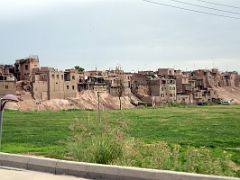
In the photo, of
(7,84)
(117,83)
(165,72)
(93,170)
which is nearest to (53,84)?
(7,84)

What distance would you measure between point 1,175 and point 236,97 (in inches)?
6668

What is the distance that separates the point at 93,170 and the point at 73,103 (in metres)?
96.3

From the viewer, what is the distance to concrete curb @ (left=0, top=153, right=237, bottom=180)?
26.4ft

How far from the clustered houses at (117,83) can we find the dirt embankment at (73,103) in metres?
1.63

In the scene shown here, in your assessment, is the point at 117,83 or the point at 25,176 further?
the point at 117,83

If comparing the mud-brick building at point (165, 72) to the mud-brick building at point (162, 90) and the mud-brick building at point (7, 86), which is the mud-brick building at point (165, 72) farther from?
the mud-brick building at point (7, 86)

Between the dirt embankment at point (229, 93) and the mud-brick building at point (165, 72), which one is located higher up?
the mud-brick building at point (165, 72)

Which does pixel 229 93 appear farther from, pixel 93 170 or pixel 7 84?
pixel 93 170

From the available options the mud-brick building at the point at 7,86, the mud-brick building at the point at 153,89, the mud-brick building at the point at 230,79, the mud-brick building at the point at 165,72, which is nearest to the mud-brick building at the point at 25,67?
the mud-brick building at the point at 7,86

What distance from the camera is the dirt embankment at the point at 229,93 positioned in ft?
533

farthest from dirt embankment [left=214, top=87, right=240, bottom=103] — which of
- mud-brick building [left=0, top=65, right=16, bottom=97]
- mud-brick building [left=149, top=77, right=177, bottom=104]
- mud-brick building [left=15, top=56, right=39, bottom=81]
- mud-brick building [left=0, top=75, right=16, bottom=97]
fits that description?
mud-brick building [left=0, top=75, right=16, bottom=97]

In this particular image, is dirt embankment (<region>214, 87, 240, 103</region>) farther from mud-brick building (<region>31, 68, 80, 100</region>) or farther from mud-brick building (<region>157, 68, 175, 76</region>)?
mud-brick building (<region>31, 68, 80, 100</region>)

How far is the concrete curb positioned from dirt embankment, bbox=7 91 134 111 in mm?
68674

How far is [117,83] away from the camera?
409 feet
